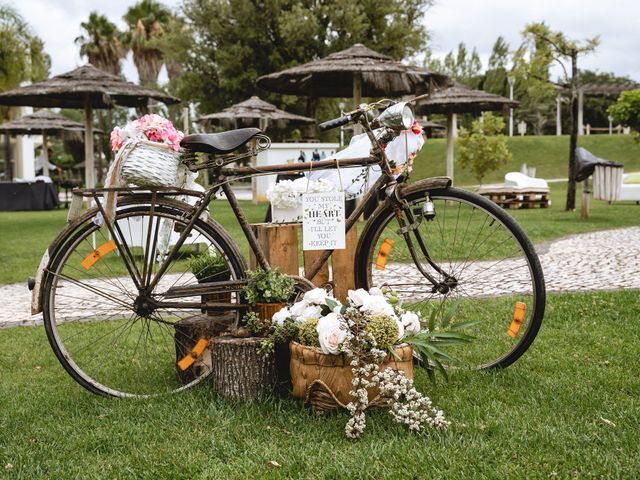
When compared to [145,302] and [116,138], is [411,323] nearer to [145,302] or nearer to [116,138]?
[145,302]

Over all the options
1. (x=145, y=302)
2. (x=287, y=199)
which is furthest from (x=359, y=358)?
(x=287, y=199)

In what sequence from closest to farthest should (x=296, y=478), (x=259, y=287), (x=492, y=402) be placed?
(x=296, y=478) < (x=492, y=402) < (x=259, y=287)

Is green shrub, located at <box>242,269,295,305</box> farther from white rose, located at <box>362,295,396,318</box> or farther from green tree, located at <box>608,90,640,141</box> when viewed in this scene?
green tree, located at <box>608,90,640,141</box>

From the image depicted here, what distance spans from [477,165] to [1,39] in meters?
13.0

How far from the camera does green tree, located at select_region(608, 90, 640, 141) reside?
15.4 metres

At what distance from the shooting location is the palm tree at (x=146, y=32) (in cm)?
3900

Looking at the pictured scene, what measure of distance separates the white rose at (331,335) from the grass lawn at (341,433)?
299mm

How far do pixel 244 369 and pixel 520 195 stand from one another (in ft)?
47.0

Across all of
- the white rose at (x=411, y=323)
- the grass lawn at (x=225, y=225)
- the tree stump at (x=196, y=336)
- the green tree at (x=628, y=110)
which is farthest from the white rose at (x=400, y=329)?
the green tree at (x=628, y=110)

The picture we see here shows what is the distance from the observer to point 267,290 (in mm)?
3348

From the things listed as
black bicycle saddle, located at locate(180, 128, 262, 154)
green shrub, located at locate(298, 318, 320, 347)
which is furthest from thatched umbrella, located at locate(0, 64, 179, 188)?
green shrub, located at locate(298, 318, 320, 347)

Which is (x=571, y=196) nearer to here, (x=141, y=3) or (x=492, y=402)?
(x=492, y=402)

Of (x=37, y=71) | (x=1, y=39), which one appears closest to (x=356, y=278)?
(x=1, y=39)

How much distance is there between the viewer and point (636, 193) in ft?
51.5
